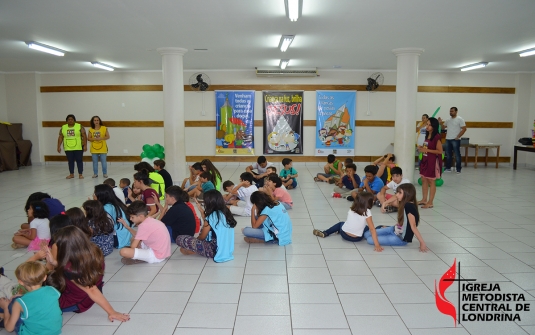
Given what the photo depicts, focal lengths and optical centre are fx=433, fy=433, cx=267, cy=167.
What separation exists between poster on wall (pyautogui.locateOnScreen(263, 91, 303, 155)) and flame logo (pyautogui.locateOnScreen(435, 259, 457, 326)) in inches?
366

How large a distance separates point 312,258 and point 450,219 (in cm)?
294

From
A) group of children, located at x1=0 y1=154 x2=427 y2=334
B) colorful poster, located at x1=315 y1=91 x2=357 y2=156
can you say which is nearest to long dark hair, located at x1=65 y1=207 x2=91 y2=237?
group of children, located at x1=0 y1=154 x2=427 y2=334

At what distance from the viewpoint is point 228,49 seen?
31.4 feet

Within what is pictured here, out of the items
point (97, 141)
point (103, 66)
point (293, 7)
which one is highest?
point (103, 66)

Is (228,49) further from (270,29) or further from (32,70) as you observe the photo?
(32,70)

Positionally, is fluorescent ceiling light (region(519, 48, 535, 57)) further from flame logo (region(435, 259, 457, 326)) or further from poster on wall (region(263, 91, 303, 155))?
flame logo (region(435, 259, 457, 326))

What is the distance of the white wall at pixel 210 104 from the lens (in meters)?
13.4

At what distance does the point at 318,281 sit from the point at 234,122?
32.0ft

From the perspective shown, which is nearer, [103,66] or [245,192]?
[245,192]

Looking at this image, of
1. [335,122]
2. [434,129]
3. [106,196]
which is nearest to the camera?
[106,196]

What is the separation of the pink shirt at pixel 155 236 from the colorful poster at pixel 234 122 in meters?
8.95

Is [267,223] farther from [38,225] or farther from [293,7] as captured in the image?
[293,7]

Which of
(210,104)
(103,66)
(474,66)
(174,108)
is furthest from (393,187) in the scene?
(103,66)

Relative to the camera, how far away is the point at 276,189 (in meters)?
7.04
